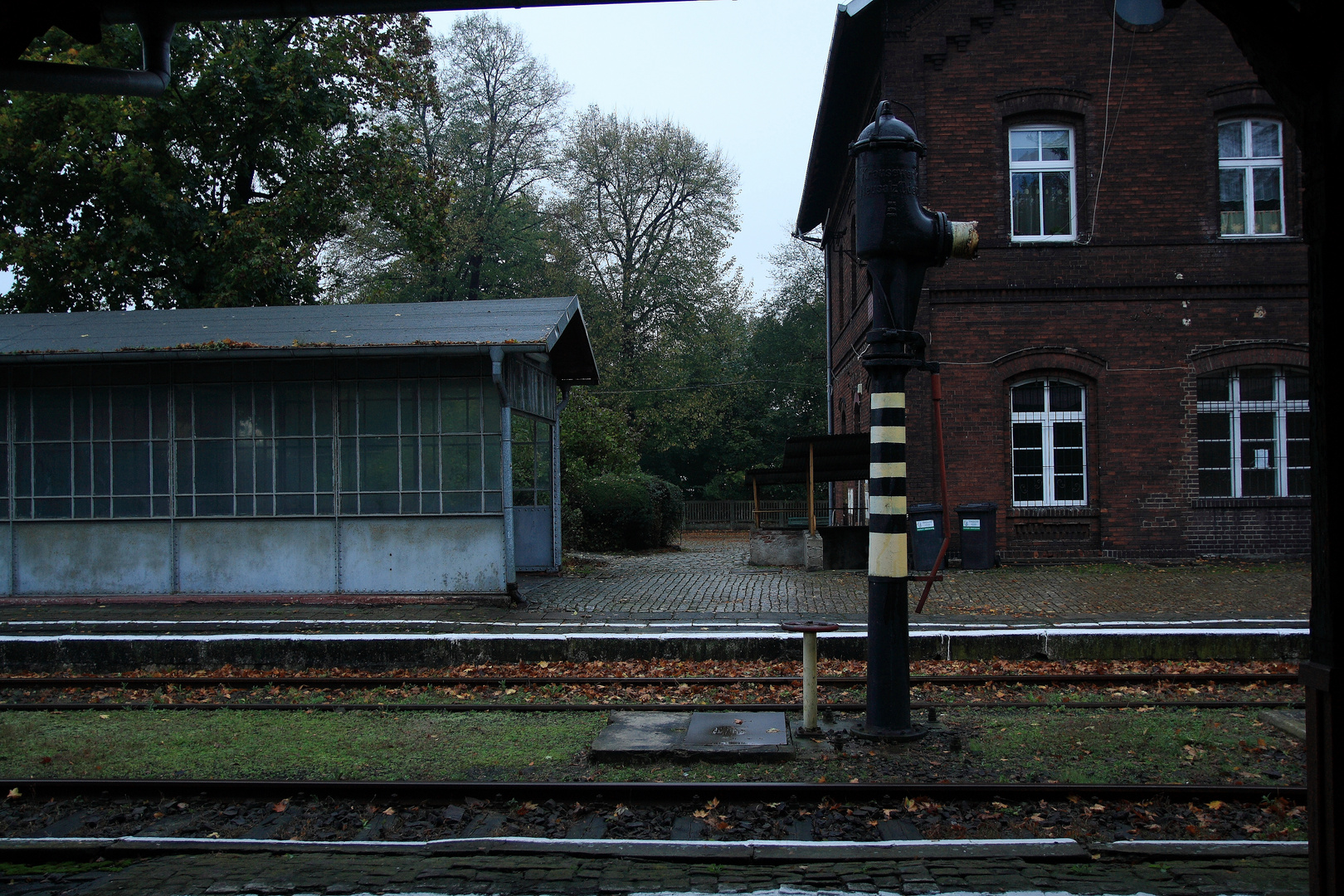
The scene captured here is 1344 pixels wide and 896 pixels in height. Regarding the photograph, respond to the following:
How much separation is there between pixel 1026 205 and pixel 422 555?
1196 centimetres

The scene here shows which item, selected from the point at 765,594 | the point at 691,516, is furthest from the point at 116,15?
the point at 691,516

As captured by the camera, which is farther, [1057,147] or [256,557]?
[1057,147]

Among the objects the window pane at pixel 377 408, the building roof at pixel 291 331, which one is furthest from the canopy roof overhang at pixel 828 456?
the window pane at pixel 377 408

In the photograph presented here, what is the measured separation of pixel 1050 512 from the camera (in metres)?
16.5

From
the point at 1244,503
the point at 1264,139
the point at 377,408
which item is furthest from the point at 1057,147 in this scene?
the point at 377,408

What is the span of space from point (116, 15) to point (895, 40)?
1475 centimetres

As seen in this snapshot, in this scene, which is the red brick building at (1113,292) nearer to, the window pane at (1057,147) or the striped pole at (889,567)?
the window pane at (1057,147)

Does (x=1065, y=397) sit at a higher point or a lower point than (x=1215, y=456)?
higher

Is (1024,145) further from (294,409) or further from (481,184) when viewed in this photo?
(481,184)

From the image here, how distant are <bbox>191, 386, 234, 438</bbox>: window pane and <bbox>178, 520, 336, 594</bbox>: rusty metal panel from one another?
4.18 ft

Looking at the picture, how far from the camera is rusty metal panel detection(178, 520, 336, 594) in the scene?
13320 millimetres

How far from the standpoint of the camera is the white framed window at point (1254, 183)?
55.0 ft

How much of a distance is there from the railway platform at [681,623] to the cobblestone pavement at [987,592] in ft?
0.15

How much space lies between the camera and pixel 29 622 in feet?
38.3
